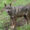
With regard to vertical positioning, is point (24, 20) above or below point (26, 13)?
below

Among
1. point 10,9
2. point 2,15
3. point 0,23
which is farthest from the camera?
point 2,15

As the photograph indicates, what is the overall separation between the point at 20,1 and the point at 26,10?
4.54 ft

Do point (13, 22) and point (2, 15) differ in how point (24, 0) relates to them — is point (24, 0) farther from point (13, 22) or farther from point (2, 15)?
point (13, 22)

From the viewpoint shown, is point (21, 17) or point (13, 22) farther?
point (21, 17)

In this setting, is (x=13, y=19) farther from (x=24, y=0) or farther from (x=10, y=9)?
(x=24, y=0)

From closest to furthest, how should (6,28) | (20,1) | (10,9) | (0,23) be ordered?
(10,9) → (6,28) → (0,23) → (20,1)

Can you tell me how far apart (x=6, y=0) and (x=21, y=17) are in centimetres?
141

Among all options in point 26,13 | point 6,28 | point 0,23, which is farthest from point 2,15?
point 26,13

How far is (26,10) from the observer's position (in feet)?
9.77

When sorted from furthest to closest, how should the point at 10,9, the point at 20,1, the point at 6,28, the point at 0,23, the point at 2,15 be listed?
1. the point at 20,1
2. the point at 2,15
3. the point at 0,23
4. the point at 6,28
5. the point at 10,9

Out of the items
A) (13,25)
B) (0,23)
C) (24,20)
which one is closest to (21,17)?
(24,20)

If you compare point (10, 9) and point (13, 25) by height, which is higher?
point (10, 9)

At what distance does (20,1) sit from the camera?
14.2 feet

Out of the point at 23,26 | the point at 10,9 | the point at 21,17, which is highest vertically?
the point at 10,9
